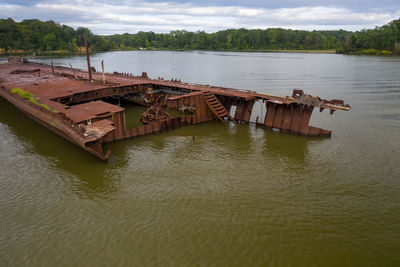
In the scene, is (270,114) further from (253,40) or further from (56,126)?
(253,40)

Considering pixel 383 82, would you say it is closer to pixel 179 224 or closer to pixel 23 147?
pixel 179 224

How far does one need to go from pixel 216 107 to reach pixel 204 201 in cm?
1444

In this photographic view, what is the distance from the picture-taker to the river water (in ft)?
33.8

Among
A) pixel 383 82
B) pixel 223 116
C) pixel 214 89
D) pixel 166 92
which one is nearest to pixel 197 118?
pixel 223 116

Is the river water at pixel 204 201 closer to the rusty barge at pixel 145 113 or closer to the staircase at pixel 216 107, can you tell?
the rusty barge at pixel 145 113

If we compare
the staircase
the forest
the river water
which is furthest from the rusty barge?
the forest

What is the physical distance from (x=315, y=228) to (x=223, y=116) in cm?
1601

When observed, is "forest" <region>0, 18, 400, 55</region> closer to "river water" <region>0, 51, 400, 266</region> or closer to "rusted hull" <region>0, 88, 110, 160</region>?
"rusted hull" <region>0, 88, 110, 160</region>

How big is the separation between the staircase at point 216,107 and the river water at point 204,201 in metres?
3.49

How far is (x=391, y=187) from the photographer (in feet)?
48.2

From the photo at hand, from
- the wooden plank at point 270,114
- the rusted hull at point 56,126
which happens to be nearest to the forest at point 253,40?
the rusted hull at point 56,126

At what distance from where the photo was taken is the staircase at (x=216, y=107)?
25.5m

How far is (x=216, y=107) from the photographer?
26.3m

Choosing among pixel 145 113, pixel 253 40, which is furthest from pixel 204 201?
pixel 253 40
